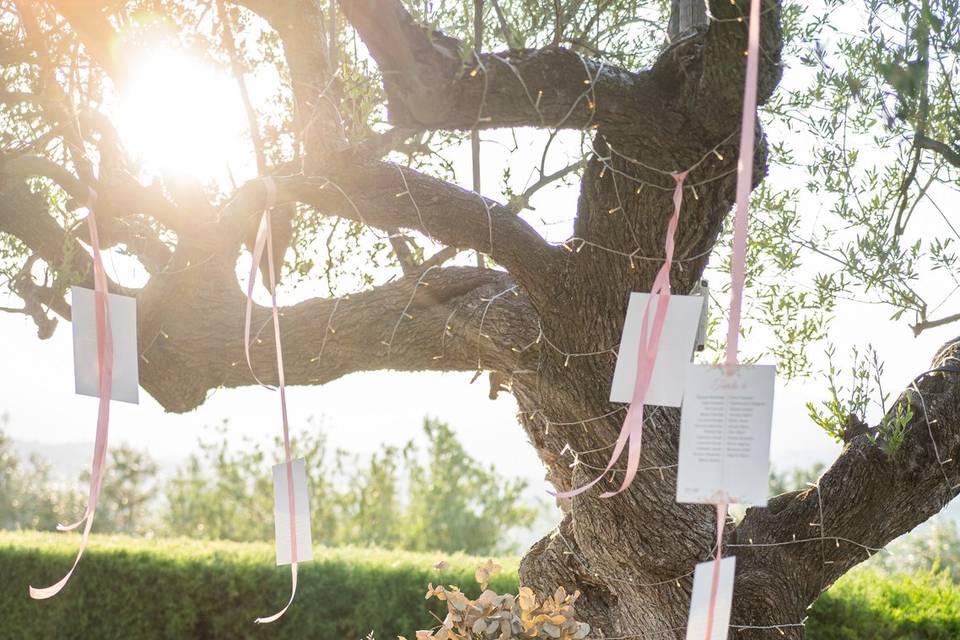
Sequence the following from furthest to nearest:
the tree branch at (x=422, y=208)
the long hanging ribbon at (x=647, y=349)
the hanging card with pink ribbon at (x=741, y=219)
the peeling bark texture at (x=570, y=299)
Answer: the tree branch at (x=422, y=208) → the peeling bark texture at (x=570, y=299) → the long hanging ribbon at (x=647, y=349) → the hanging card with pink ribbon at (x=741, y=219)

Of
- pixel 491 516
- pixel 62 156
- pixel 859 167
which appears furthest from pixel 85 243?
pixel 491 516

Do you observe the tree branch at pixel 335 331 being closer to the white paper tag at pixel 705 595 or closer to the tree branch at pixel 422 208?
the tree branch at pixel 422 208

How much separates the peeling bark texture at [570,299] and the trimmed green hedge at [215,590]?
2.46 meters

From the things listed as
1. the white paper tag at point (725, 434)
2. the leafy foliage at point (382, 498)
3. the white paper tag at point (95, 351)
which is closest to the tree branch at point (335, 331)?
the white paper tag at point (95, 351)

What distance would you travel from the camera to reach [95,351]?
2287mm

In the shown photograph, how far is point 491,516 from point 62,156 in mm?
6561

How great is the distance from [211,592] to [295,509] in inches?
150

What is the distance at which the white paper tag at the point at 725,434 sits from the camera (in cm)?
168

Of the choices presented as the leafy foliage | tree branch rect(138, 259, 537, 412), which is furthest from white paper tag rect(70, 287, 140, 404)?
the leafy foliage

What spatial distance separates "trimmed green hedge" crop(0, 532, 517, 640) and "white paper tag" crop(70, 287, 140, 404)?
10.8 feet

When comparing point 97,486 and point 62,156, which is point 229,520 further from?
point 97,486

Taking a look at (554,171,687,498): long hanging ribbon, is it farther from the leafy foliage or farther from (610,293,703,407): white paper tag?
the leafy foliage

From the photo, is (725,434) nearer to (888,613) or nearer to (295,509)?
(295,509)

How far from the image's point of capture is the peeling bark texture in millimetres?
2102
